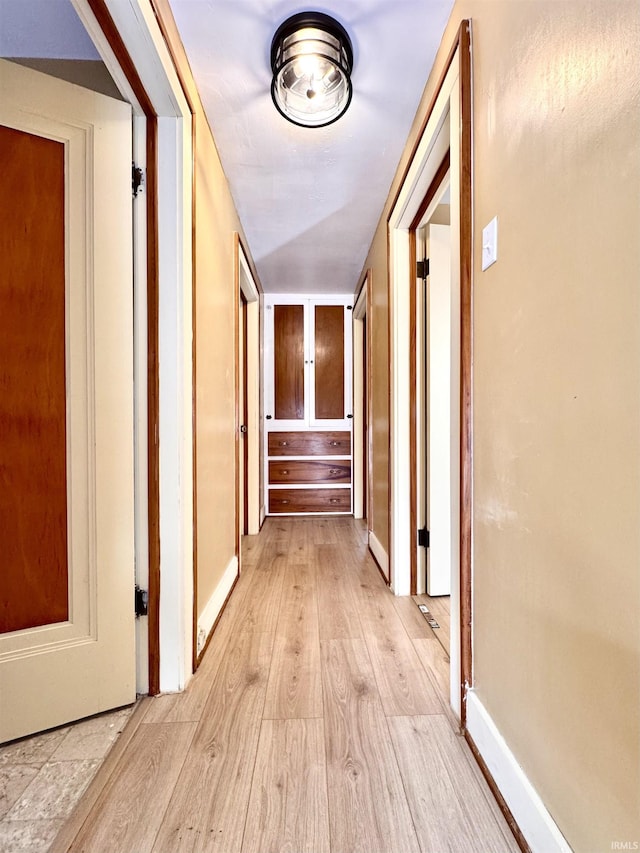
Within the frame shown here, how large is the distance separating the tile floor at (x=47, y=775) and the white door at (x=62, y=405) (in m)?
0.05

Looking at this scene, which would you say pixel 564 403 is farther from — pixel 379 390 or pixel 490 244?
pixel 379 390

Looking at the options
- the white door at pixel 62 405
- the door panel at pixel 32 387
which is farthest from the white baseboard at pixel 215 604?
the door panel at pixel 32 387

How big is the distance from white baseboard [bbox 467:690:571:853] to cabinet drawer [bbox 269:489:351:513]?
9.34 ft

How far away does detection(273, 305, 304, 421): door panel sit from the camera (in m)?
3.94

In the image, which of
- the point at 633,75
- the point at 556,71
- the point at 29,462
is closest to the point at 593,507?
the point at 633,75

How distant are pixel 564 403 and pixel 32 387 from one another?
1311 millimetres

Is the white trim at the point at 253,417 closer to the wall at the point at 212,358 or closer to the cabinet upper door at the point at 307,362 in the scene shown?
the cabinet upper door at the point at 307,362

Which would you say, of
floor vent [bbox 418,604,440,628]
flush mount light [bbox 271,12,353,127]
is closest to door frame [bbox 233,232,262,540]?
floor vent [bbox 418,604,440,628]

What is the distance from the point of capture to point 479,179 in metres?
1.06

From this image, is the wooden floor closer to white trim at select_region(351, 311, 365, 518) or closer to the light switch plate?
the light switch plate

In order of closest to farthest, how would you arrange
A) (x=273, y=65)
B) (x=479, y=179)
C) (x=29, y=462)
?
(x=479, y=179)
(x=29, y=462)
(x=273, y=65)

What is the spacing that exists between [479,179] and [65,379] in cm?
125

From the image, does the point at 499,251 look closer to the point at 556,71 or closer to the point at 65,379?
the point at 556,71

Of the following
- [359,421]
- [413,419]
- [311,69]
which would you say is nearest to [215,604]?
[413,419]
